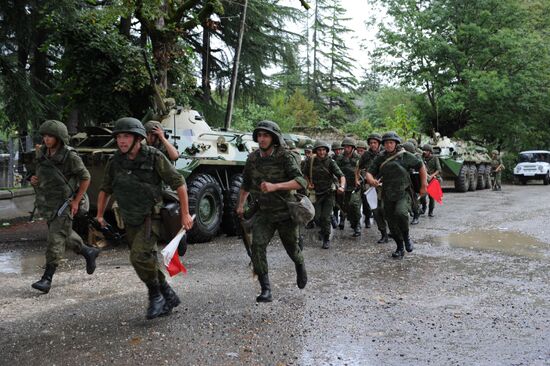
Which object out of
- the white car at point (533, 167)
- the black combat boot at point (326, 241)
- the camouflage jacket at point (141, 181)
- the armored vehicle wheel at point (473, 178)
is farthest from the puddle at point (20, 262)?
the white car at point (533, 167)

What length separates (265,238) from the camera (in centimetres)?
545

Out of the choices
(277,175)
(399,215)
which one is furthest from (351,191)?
(277,175)

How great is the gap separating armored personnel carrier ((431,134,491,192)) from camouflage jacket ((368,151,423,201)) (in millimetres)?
12685

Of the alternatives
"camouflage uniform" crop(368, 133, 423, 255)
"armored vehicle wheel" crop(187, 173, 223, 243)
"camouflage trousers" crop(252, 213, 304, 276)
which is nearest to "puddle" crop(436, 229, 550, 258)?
"camouflage uniform" crop(368, 133, 423, 255)

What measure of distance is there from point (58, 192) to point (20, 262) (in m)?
2.28

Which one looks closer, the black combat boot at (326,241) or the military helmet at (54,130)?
the military helmet at (54,130)

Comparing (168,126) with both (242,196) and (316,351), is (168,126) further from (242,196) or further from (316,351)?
(316,351)

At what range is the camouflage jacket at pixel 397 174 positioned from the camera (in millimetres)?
7797

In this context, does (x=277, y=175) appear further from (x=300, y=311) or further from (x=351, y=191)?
(x=351, y=191)

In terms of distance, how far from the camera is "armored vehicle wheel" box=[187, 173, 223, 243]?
9.12 meters

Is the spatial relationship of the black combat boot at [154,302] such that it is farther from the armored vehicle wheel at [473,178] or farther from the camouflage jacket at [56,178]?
the armored vehicle wheel at [473,178]

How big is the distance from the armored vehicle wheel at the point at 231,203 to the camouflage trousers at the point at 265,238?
4.29 metres

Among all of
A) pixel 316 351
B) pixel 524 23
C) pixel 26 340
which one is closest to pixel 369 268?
pixel 316 351

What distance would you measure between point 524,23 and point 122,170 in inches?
1095
